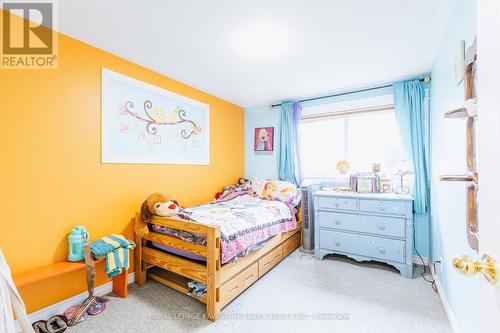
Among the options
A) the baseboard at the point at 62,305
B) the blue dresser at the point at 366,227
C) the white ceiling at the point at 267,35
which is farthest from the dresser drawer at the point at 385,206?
the baseboard at the point at 62,305

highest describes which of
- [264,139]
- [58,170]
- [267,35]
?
[267,35]

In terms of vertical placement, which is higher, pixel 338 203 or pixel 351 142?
pixel 351 142

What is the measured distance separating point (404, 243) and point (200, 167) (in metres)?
2.67

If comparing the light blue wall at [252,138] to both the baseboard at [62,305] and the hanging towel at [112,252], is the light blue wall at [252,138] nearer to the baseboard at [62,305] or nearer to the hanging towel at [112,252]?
the hanging towel at [112,252]

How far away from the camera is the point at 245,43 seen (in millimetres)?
2076

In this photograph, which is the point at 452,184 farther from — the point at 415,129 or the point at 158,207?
the point at 158,207

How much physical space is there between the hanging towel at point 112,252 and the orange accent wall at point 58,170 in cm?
25

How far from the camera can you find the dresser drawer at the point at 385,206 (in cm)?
246

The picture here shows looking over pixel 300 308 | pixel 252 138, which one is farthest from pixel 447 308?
pixel 252 138

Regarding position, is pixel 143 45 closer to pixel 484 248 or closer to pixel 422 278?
pixel 484 248

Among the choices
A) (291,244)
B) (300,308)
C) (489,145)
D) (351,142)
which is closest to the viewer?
(489,145)

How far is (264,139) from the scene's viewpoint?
3965mm

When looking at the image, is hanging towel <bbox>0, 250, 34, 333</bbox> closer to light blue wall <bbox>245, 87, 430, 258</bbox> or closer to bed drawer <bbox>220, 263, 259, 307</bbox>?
bed drawer <bbox>220, 263, 259, 307</bbox>

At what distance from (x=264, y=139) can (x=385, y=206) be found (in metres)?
2.13
